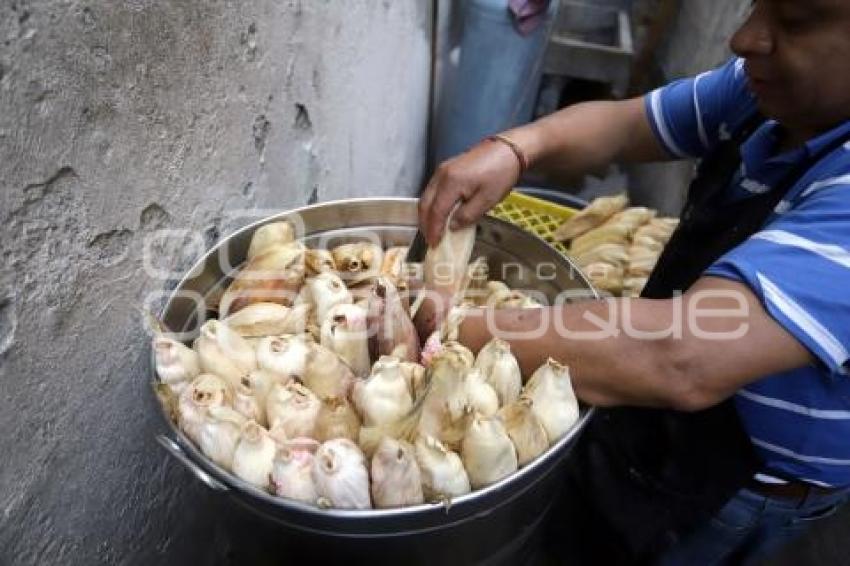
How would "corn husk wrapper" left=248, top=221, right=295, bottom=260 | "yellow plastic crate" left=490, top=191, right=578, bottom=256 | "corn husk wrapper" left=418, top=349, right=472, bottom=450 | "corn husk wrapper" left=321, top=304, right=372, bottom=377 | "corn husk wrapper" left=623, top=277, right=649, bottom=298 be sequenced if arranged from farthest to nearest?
"yellow plastic crate" left=490, top=191, right=578, bottom=256 → "corn husk wrapper" left=623, top=277, right=649, bottom=298 → "corn husk wrapper" left=248, top=221, right=295, bottom=260 → "corn husk wrapper" left=321, top=304, right=372, bottom=377 → "corn husk wrapper" left=418, top=349, right=472, bottom=450

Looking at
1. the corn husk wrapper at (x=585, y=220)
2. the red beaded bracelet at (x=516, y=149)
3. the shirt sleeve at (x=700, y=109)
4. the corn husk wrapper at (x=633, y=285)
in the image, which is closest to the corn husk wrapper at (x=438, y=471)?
the red beaded bracelet at (x=516, y=149)

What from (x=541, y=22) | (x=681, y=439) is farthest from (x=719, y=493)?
(x=541, y=22)

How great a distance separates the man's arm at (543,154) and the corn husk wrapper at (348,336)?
223mm

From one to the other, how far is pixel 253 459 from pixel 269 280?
337mm

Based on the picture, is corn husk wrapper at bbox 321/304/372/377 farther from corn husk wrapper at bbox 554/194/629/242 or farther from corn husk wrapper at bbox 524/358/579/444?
corn husk wrapper at bbox 554/194/629/242

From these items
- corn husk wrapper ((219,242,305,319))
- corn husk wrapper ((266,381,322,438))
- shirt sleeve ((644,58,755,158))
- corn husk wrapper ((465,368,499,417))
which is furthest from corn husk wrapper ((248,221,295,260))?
shirt sleeve ((644,58,755,158))

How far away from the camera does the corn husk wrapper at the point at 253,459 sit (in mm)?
757

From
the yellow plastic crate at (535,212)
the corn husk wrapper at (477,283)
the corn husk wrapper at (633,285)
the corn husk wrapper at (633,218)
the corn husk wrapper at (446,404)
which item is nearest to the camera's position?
the corn husk wrapper at (446,404)

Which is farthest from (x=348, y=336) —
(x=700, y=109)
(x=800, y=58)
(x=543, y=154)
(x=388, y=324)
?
(x=700, y=109)

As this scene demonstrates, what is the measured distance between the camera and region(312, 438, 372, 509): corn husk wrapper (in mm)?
723

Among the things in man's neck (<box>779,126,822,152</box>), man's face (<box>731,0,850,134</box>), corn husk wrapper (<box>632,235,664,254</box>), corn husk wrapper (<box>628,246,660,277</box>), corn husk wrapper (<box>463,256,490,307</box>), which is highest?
man's face (<box>731,0,850,134</box>)

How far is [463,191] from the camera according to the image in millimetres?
1084

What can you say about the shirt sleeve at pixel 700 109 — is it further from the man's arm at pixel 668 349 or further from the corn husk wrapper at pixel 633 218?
the corn husk wrapper at pixel 633 218

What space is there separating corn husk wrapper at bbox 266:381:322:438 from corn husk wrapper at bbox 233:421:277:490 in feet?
0.17
